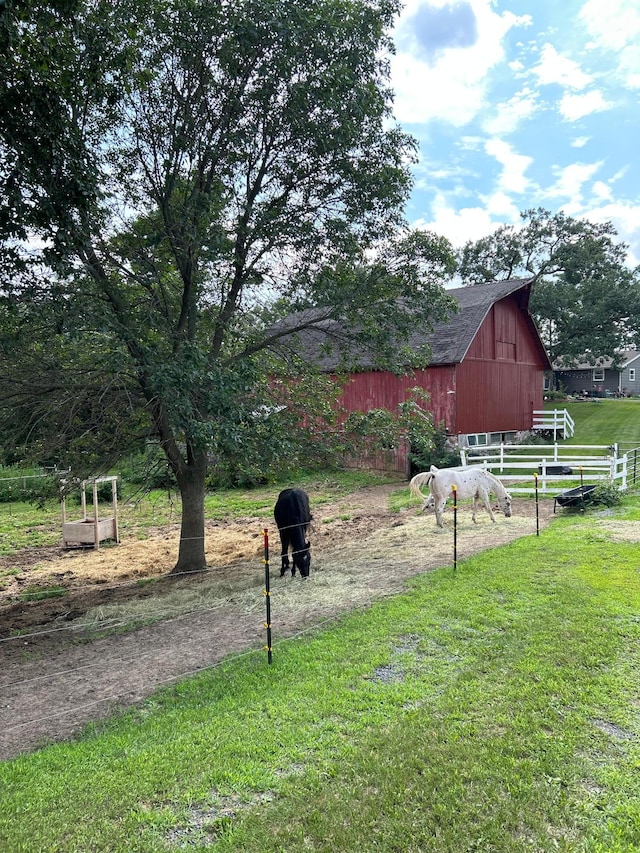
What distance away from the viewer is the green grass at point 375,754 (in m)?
2.91

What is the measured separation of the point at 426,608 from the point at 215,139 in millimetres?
7729

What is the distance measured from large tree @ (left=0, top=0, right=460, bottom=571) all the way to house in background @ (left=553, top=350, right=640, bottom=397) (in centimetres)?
4659

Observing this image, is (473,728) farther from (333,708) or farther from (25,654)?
(25,654)

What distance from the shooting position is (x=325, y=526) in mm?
13641

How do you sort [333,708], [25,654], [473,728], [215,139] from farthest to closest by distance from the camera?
[215,139] → [25,654] → [333,708] → [473,728]

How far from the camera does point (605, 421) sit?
33.2 meters

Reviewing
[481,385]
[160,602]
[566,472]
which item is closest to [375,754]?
[160,602]

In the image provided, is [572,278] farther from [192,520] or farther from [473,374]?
[192,520]

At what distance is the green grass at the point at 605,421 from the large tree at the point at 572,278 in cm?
372

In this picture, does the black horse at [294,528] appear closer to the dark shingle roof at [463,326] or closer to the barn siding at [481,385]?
the barn siding at [481,385]

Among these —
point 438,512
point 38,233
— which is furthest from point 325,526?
point 38,233

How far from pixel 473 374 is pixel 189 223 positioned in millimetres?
16361

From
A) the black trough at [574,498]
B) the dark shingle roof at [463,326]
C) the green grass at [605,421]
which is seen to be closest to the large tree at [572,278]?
the green grass at [605,421]

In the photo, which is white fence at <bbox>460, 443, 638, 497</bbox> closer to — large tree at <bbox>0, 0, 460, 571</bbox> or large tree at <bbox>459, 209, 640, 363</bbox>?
large tree at <bbox>0, 0, 460, 571</bbox>
